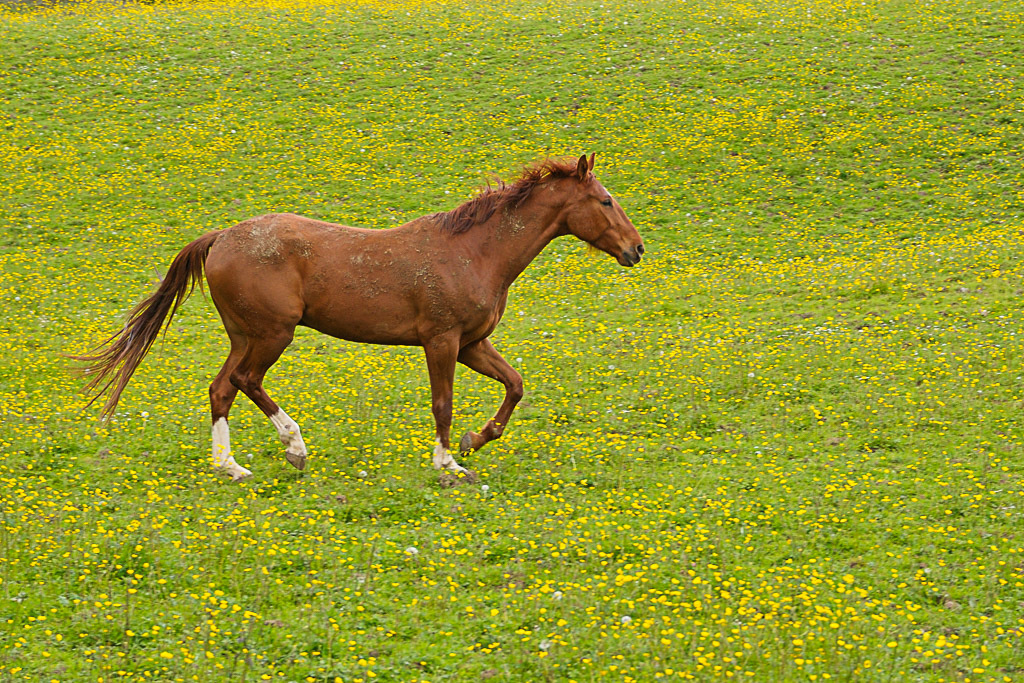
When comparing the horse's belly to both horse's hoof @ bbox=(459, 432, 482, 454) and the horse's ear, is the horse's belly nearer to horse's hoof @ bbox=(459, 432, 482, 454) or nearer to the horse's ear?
horse's hoof @ bbox=(459, 432, 482, 454)

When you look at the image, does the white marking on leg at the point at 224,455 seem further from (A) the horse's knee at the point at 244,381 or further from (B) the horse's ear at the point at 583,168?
(B) the horse's ear at the point at 583,168

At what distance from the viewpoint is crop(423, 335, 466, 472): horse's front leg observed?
10.3 metres

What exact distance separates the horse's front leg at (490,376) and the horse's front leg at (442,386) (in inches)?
14.2

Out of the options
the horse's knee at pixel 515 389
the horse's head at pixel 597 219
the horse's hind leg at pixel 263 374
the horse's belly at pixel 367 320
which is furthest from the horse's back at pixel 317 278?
the horse's head at pixel 597 219

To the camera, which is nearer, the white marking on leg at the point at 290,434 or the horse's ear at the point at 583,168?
the white marking on leg at the point at 290,434

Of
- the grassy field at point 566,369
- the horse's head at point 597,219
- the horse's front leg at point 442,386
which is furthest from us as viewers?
the horse's head at point 597,219

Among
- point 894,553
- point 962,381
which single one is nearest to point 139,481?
point 894,553

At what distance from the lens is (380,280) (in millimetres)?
10281

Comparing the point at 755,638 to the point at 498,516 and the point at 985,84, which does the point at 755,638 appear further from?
the point at 985,84

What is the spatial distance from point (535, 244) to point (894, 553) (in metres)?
4.70

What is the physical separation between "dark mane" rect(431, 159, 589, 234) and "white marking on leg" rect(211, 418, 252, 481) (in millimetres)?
3114

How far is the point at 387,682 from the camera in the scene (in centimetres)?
658

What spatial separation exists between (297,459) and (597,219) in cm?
406

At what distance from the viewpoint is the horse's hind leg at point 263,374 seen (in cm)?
1012
